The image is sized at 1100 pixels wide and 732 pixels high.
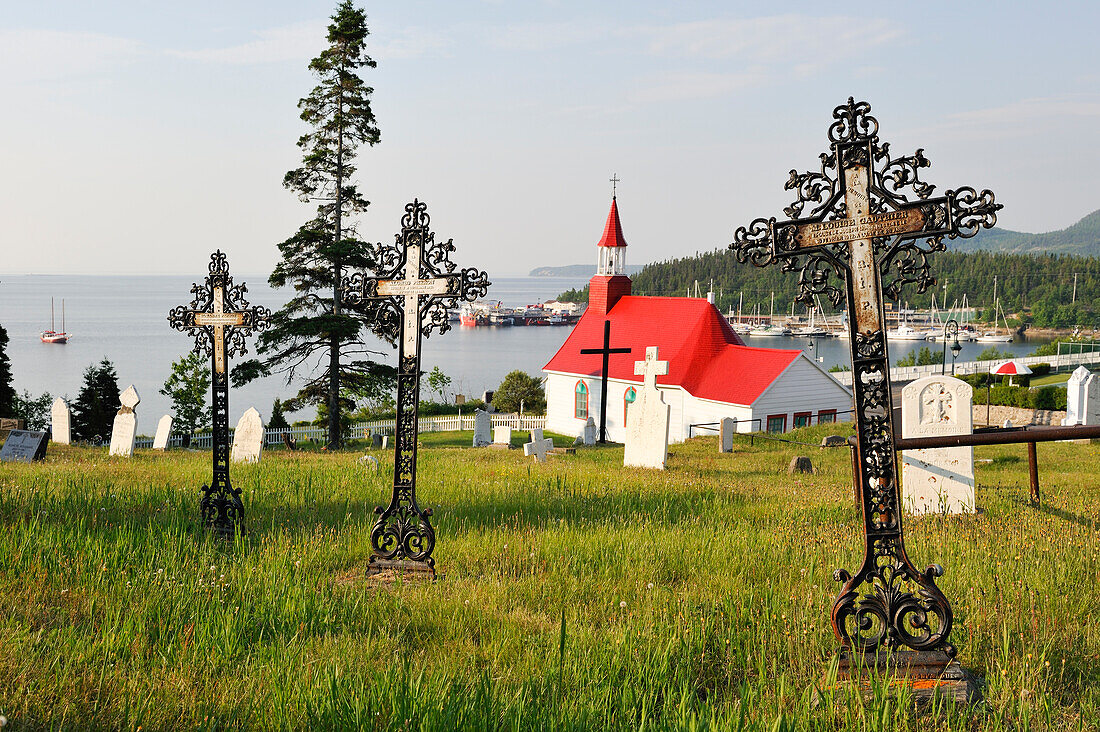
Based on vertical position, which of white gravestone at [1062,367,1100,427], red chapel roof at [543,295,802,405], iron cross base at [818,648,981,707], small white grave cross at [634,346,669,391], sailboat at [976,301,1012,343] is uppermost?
sailboat at [976,301,1012,343]

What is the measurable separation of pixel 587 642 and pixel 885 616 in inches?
62.9

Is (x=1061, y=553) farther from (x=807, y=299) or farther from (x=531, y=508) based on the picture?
(x=531, y=508)

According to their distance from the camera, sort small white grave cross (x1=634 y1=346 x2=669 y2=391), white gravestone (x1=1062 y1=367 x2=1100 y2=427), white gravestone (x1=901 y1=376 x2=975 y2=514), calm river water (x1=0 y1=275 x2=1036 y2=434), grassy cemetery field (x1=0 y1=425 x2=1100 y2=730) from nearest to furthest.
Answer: grassy cemetery field (x1=0 y1=425 x2=1100 y2=730) → white gravestone (x1=901 y1=376 x2=975 y2=514) → small white grave cross (x1=634 y1=346 x2=669 y2=391) → white gravestone (x1=1062 y1=367 x2=1100 y2=427) → calm river water (x1=0 y1=275 x2=1036 y2=434)

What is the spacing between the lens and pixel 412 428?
7.29m

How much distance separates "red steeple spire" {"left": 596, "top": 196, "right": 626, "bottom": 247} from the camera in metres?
37.3

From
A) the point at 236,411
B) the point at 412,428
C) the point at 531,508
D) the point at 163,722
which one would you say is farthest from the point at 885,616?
the point at 236,411

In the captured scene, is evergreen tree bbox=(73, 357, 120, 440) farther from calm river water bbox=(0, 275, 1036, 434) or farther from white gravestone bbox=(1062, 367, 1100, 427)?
white gravestone bbox=(1062, 367, 1100, 427)

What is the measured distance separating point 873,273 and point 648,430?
11.5 meters

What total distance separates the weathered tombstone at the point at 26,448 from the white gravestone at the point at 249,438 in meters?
3.98

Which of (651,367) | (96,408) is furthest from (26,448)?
(96,408)

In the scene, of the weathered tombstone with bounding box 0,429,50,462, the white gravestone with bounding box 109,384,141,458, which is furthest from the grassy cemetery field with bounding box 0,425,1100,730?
the white gravestone with bounding box 109,384,141,458

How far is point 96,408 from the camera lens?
102 ft

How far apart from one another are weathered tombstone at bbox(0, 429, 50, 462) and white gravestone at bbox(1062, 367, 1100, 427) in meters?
23.8

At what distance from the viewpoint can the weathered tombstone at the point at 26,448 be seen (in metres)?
17.0
